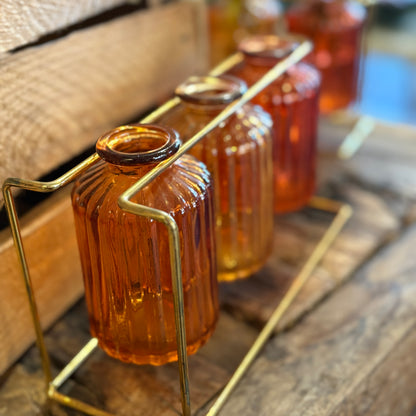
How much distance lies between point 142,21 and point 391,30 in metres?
0.94

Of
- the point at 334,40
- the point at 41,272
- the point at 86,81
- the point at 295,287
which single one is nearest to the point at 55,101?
the point at 86,81

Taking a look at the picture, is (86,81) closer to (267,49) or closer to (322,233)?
(267,49)

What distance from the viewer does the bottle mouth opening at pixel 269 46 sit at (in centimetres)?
65

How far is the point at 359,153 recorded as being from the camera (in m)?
0.88

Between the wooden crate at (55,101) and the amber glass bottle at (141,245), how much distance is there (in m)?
0.08

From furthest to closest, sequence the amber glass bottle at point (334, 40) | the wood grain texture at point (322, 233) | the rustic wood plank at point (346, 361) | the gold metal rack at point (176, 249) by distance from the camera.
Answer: the amber glass bottle at point (334, 40)
the wood grain texture at point (322, 233)
the rustic wood plank at point (346, 361)
the gold metal rack at point (176, 249)

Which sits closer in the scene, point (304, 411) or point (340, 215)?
point (304, 411)

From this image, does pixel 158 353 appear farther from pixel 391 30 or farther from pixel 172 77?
pixel 391 30

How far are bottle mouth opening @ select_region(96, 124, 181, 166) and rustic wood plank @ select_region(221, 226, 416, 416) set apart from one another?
0.72 ft

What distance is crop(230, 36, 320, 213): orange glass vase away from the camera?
26.3 inches

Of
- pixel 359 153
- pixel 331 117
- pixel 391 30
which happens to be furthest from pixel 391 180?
pixel 391 30

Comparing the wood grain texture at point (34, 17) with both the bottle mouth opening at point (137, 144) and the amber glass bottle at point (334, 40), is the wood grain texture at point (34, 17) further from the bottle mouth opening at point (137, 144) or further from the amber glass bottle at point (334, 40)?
the amber glass bottle at point (334, 40)

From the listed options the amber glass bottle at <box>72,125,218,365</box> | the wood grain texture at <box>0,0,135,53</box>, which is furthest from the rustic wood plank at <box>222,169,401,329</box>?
the wood grain texture at <box>0,0,135,53</box>

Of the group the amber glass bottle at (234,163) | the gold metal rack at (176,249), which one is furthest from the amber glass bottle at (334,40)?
the amber glass bottle at (234,163)
